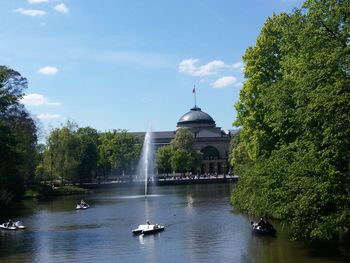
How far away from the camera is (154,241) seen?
38562 mm

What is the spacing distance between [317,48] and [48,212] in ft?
154

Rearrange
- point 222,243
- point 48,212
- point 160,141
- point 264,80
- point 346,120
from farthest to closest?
point 160,141 → point 48,212 → point 264,80 → point 222,243 → point 346,120

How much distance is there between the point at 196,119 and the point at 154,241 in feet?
502

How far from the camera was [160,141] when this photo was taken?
193 m

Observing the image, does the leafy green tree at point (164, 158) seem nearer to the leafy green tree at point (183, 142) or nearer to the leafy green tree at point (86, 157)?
the leafy green tree at point (183, 142)

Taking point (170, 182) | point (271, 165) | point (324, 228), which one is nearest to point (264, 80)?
point (271, 165)

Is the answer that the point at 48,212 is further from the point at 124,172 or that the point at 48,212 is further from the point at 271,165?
the point at 124,172

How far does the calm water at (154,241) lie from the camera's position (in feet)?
103

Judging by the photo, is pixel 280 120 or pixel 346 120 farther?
pixel 280 120

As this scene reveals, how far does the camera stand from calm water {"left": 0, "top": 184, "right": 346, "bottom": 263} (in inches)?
1241

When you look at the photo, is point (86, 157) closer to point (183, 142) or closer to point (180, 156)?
point (180, 156)

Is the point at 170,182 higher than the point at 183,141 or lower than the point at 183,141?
lower

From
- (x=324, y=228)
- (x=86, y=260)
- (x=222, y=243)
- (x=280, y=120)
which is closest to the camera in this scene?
(x=324, y=228)

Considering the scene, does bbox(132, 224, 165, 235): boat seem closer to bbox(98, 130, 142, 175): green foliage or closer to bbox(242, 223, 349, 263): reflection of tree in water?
bbox(242, 223, 349, 263): reflection of tree in water
